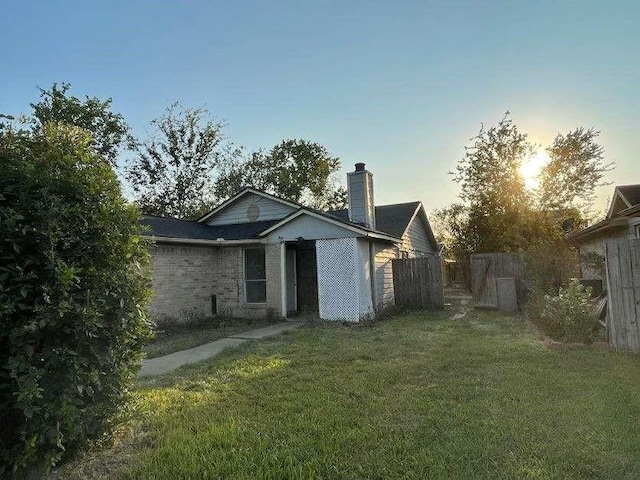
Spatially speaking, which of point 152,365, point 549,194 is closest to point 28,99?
point 152,365

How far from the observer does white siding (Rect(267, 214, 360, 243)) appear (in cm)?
1134

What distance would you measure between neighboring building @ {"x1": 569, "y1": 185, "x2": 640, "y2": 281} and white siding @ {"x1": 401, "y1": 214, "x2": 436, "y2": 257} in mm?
5946

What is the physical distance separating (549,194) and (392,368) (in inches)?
951

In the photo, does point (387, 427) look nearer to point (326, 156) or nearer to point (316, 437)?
point (316, 437)

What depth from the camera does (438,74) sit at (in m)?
9.70

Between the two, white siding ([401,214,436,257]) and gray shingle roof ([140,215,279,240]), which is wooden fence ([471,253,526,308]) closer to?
white siding ([401,214,436,257])

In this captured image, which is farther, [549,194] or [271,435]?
[549,194]

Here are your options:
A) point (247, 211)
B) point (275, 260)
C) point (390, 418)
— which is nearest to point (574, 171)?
point (247, 211)

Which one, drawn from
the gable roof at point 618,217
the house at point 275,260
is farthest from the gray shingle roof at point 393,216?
the gable roof at point 618,217

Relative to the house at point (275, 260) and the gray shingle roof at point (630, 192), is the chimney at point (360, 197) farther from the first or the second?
the gray shingle roof at point (630, 192)

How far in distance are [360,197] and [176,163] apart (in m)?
21.7

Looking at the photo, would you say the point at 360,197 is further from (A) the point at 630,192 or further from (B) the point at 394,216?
(A) the point at 630,192

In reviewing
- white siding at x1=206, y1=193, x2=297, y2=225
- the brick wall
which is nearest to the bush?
the brick wall

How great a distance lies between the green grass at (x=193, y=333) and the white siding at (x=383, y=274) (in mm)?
3574
